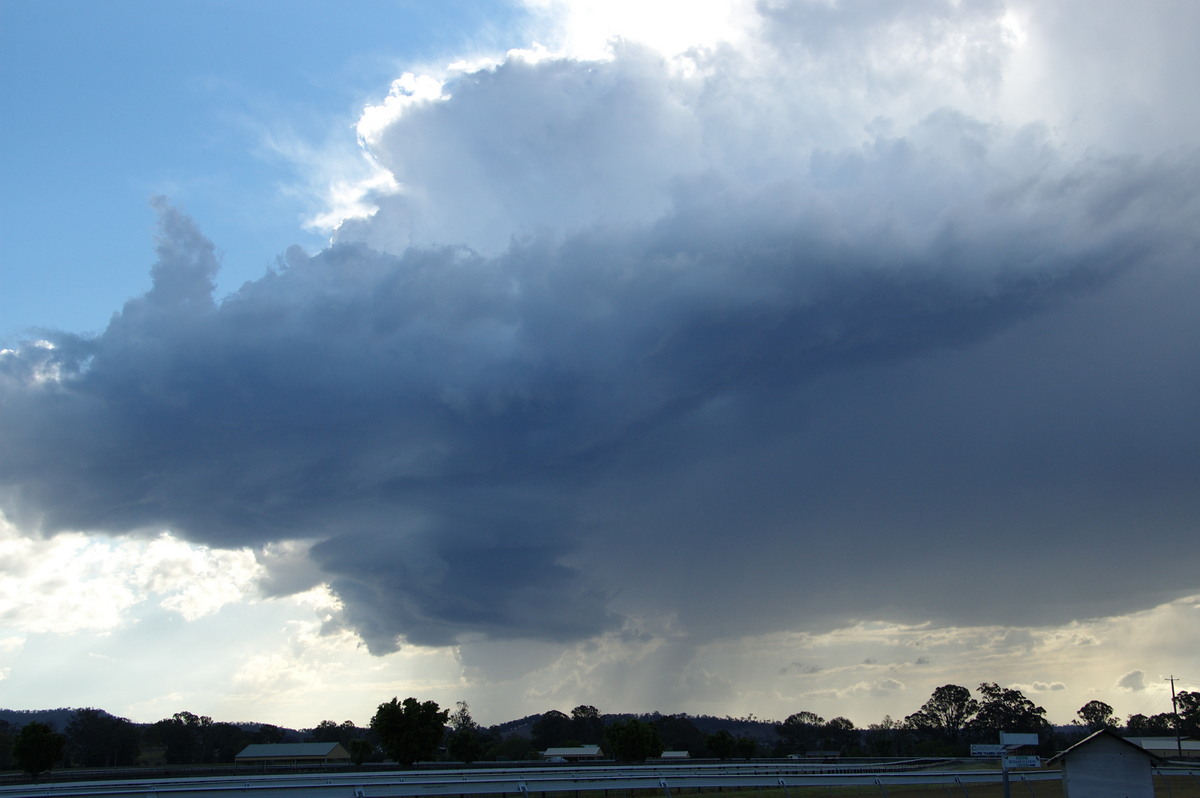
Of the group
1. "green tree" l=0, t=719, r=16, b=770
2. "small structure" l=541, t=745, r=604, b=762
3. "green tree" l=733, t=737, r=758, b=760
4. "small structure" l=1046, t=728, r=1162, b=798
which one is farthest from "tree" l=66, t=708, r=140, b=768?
"small structure" l=1046, t=728, r=1162, b=798

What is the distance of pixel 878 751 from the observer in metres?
179

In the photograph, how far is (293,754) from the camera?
157 m

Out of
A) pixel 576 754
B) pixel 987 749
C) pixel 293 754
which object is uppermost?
pixel 987 749

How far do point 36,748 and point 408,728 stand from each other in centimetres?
3527

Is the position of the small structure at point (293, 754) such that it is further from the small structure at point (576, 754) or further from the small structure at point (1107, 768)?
the small structure at point (1107, 768)

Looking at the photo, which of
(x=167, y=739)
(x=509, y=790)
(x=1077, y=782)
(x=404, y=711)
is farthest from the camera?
(x=167, y=739)

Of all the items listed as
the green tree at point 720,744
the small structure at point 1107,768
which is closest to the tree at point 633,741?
the green tree at point 720,744

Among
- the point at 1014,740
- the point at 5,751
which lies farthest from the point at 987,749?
the point at 5,751

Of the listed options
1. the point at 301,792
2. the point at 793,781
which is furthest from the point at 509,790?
the point at 793,781

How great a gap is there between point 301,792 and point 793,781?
1135 inches

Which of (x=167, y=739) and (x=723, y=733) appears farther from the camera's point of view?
(x=167, y=739)

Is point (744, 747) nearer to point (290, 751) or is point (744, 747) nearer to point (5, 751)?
point (290, 751)

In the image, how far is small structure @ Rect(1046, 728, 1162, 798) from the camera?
46.8 m

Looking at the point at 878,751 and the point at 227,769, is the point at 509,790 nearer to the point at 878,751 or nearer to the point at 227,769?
the point at 227,769
